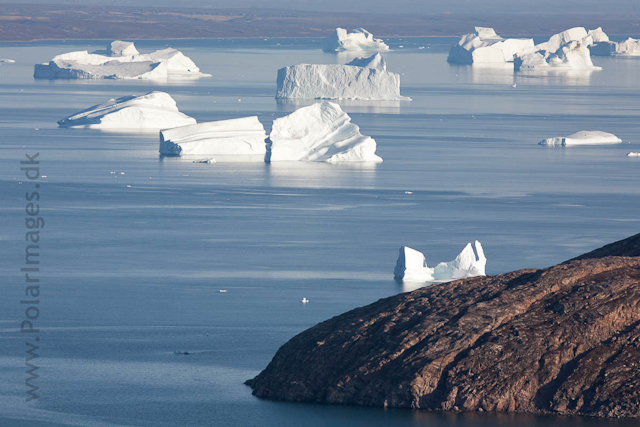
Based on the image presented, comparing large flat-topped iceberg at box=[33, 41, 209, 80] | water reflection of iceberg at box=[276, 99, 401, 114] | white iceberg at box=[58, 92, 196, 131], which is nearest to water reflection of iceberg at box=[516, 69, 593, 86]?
water reflection of iceberg at box=[276, 99, 401, 114]

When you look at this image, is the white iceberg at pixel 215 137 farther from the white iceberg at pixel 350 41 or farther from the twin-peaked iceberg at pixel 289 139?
the white iceberg at pixel 350 41

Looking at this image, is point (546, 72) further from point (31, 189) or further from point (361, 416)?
point (361, 416)

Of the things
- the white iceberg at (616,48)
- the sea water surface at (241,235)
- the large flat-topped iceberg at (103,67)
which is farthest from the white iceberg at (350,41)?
the sea water surface at (241,235)

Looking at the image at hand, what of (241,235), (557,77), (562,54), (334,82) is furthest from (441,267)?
(562,54)

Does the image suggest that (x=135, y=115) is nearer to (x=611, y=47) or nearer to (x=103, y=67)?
(x=103, y=67)

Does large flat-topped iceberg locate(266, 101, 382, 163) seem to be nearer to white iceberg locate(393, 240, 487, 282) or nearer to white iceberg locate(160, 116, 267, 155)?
white iceberg locate(160, 116, 267, 155)

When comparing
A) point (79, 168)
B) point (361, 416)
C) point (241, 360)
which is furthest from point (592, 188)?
point (361, 416)
